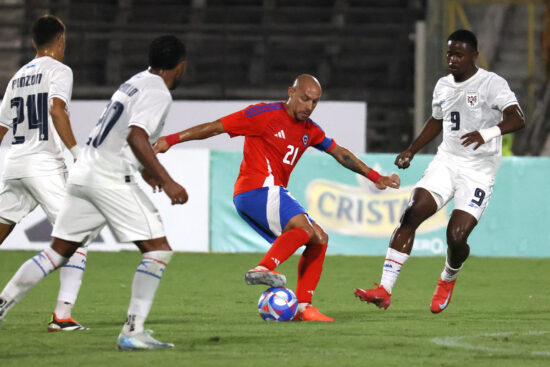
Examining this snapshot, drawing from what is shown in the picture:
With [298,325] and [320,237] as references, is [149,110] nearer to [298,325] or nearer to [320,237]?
[298,325]

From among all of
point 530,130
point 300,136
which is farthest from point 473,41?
point 530,130

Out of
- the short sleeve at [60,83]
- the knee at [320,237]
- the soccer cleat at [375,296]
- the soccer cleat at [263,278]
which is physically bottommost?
the soccer cleat at [375,296]

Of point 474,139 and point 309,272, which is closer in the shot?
point 474,139

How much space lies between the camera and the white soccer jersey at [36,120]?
6.73m

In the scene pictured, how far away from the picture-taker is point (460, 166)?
7.90 metres

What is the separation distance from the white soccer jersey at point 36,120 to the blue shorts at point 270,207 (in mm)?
1399

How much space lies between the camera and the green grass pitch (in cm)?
536

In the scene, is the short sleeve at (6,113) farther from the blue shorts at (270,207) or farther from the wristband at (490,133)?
the wristband at (490,133)

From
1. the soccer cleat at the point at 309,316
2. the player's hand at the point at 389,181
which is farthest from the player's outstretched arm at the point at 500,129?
the soccer cleat at the point at 309,316

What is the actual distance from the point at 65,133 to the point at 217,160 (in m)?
8.05

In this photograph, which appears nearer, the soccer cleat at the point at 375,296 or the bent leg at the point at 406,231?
the soccer cleat at the point at 375,296

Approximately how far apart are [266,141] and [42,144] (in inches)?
65.2

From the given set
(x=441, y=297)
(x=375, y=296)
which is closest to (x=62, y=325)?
(x=375, y=296)

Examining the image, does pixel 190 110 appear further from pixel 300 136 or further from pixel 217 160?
pixel 300 136
